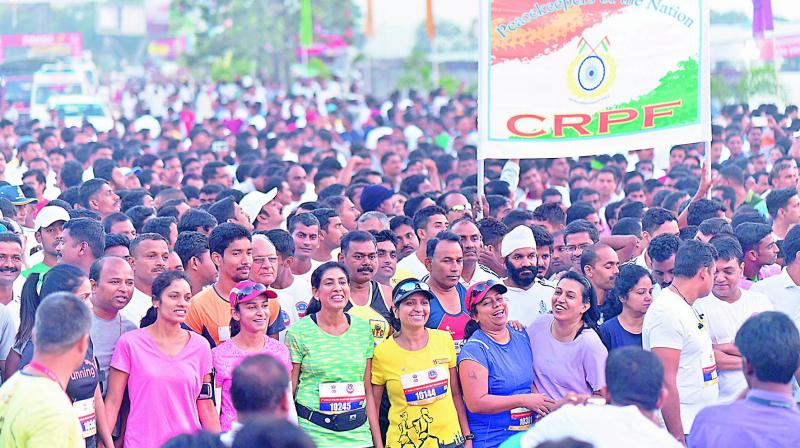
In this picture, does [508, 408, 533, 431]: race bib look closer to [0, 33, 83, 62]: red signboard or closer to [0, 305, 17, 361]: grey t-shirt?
[0, 305, 17, 361]: grey t-shirt

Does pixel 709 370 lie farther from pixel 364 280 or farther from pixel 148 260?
pixel 148 260

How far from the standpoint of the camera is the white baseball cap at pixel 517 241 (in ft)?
25.0

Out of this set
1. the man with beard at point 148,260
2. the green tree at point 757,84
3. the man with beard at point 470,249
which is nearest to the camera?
the man with beard at point 148,260

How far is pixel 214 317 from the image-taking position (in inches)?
262

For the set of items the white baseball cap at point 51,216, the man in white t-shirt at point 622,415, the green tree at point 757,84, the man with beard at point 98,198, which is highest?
the green tree at point 757,84

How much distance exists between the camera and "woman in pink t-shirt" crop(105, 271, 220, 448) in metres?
5.96

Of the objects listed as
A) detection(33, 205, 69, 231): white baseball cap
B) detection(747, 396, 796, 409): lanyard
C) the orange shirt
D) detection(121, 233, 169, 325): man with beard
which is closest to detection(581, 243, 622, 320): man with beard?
the orange shirt

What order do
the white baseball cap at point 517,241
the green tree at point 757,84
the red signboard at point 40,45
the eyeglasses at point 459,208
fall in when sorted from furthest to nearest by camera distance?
the red signboard at point 40,45 < the green tree at point 757,84 < the eyeglasses at point 459,208 < the white baseball cap at point 517,241

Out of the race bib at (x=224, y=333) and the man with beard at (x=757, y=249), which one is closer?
the race bib at (x=224, y=333)

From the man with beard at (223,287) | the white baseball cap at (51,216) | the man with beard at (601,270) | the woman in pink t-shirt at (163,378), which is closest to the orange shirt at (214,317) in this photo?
the man with beard at (223,287)

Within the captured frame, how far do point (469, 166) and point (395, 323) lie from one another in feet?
26.3

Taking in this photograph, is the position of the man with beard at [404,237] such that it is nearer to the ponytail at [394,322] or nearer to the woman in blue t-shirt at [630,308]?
the ponytail at [394,322]

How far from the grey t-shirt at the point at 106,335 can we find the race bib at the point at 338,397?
40.0 inches

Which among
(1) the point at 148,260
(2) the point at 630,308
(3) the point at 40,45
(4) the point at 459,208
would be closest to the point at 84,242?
(1) the point at 148,260
